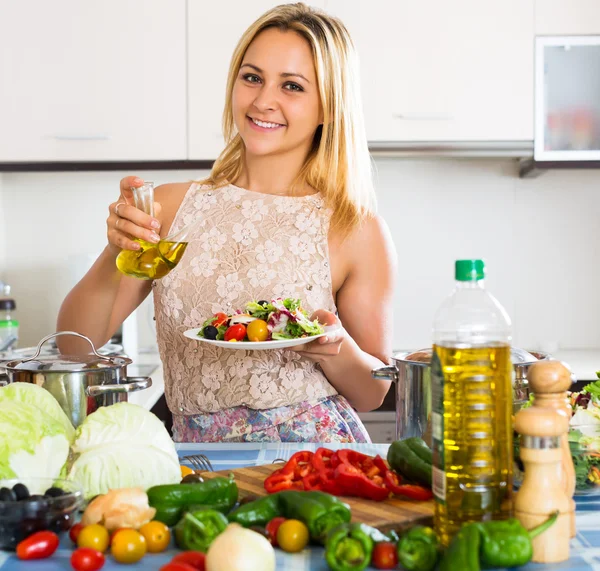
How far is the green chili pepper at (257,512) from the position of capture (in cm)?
94

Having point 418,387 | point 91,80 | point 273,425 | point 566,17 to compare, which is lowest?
point 273,425

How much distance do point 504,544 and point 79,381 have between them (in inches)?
26.5

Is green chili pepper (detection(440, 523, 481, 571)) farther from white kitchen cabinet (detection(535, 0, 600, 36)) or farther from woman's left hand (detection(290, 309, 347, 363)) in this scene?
white kitchen cabinet (detection(535, 0, 600, 36))

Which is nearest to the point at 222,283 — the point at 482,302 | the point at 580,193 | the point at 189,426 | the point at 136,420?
the point at 189,426

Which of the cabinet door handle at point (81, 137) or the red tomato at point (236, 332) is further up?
the cabinet door handle at point (81, 137)

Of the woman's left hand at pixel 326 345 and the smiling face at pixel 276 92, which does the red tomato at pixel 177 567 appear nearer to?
the woman's left hand at pixel 326 345

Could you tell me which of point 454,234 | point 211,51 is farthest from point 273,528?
point 454,234

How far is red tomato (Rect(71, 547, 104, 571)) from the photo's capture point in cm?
85

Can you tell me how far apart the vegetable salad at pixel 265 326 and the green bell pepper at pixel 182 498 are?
0.49 metres

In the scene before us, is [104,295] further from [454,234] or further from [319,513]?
[454,234]

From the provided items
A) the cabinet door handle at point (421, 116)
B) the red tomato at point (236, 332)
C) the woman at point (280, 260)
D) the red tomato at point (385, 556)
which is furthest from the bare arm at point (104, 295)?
the cabinet door handle at point (421, 116)

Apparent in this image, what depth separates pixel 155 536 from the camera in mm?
917

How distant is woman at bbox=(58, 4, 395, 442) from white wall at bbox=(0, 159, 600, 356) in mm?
1411

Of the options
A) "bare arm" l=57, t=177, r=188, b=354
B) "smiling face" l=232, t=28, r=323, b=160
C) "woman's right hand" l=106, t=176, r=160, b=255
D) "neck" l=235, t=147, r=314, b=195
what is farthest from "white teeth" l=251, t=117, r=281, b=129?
"woman's right hand" l=106, t=176, r=160, b=255
